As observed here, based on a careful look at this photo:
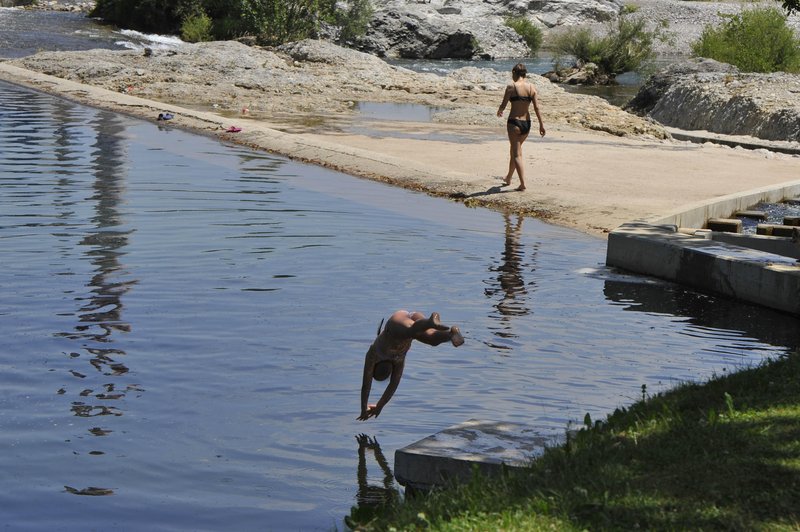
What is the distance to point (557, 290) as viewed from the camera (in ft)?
35.2

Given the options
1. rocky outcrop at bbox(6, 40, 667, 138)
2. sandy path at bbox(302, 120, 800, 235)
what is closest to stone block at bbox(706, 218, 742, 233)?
sandy path at bbox(302, 120, 800, 235)

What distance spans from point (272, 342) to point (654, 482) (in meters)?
4.55

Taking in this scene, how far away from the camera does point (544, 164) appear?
19000 mm

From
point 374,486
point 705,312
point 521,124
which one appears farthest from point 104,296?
point 521,124

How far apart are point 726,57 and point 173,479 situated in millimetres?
38504

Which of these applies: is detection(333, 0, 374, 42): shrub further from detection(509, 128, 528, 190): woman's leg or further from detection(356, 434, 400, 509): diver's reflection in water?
detection(356, 434, 400, 509): diver's reflection in water

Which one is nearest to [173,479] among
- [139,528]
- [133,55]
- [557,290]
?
[139,528]

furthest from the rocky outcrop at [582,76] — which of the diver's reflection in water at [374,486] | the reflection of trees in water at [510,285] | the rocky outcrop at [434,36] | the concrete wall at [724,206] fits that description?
the diver's reflection in water at [374,486]

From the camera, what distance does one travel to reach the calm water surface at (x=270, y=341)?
6051mm

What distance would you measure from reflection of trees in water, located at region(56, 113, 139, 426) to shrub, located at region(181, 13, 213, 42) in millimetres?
38958

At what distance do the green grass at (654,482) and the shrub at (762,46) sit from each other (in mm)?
35588

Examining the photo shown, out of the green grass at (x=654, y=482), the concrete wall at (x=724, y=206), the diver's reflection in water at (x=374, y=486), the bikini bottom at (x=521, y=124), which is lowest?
the diver's reflection in water at (x=374, y=486)

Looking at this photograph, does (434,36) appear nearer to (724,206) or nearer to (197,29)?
(197,29)

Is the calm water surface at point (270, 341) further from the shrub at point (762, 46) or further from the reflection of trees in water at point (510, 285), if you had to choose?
the shrub at point (762, 46)
